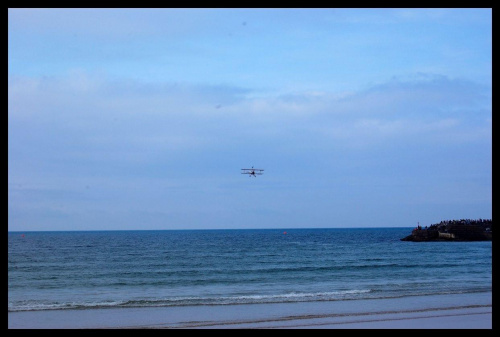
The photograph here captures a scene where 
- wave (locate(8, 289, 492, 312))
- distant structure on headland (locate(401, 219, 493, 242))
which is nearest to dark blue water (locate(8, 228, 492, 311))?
wave (locate(8, 289, 492, 312))

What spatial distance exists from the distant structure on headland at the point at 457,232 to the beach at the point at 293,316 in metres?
49.4

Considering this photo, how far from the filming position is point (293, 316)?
674 inches

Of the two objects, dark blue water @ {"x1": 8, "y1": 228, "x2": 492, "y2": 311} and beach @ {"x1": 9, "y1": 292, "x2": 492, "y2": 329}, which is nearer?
beach @ {"x1": 9, "y1": 292, "x2": 492, "y2": 329}

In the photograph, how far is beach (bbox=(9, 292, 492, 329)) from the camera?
15578 mm

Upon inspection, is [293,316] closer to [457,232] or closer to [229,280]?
[229,280]

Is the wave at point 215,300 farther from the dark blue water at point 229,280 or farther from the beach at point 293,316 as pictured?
the beach at point 293,316

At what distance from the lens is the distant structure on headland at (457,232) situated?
219 feet

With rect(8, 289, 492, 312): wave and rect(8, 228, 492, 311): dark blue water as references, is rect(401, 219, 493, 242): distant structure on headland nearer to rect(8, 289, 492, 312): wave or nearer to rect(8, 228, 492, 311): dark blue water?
rect(8, 228, 492, 311): dark blue water

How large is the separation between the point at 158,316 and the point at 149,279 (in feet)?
39.5

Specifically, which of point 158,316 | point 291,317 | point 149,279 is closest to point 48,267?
point 149,279

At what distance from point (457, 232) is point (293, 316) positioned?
56.2 metres

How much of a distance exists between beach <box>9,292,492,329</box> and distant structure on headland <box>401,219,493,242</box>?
49.4m
